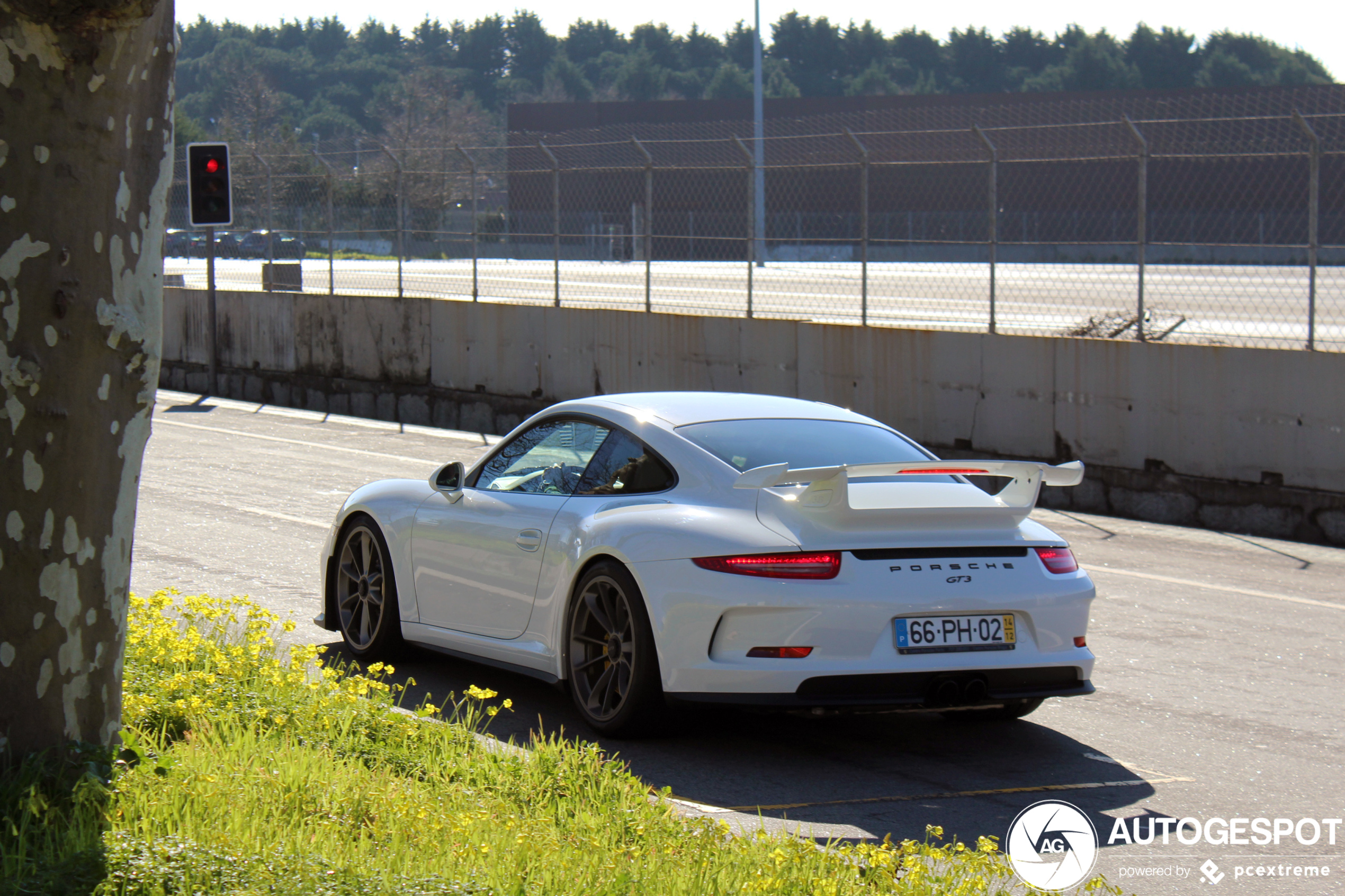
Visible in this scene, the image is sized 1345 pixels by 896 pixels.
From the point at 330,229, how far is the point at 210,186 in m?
1.86

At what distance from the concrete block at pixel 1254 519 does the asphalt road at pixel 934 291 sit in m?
2.16

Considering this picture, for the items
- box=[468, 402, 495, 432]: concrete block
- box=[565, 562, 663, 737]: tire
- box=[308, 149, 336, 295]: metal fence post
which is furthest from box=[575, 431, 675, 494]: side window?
box=[308, 149, 336, 295]: metal fence post

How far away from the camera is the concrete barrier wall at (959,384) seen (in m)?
12.0

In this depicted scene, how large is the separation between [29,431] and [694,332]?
13153 millimetres

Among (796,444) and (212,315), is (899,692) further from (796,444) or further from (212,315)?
(212,315)

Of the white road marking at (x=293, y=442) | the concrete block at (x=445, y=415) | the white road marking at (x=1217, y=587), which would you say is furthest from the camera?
the concrete block at (x=445, y=415)

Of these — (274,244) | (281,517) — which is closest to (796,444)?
(281,517)

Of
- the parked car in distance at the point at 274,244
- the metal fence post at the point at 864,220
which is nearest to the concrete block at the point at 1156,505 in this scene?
the metal fence post at the point at 864,220

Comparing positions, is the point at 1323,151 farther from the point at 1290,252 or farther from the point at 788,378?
the point at 1290,252

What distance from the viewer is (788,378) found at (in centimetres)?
1611

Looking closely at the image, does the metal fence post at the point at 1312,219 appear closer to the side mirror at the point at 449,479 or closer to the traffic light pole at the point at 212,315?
the side mirror at the point at 449,479

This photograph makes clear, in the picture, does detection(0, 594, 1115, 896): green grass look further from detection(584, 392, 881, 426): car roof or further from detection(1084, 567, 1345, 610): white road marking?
detection(1084, 567, 1345, 610): white road marking

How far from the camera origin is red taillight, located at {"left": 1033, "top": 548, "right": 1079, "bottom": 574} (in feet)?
19.0

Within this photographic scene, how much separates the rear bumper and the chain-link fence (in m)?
7.61
